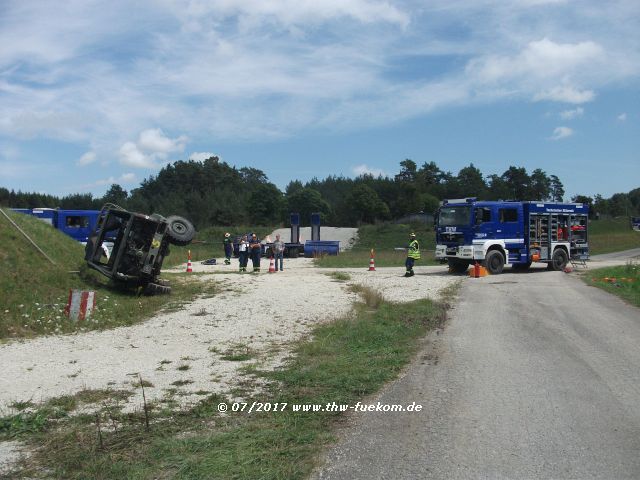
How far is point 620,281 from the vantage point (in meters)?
20.2

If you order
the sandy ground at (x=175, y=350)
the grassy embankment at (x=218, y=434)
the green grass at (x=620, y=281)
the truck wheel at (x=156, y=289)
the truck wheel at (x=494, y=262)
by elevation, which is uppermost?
the truck wheel at (x=494, y=262)

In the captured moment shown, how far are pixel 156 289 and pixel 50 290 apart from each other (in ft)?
9.57

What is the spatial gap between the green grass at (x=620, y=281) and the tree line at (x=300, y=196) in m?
66.4

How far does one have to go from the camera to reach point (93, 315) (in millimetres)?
11766

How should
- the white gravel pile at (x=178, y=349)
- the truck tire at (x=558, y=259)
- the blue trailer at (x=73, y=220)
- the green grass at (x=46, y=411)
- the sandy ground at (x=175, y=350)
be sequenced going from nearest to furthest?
1. the green grass at (x=46, y=411)
2. the sandy ground at (x=175, y=350)
3. the white gravel pile at (x=178, y=349)
4. the truck tire at (x=558, y=259)
5. the blue trailer at (x=73, y=220)

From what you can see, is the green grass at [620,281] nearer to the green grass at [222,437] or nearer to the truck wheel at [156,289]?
the green grass at [222,437]

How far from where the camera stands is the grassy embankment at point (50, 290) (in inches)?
428

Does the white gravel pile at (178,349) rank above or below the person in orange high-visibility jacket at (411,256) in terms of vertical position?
below

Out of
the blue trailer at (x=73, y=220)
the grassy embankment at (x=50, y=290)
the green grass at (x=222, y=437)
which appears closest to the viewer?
the green grass at (x=222, y=437)

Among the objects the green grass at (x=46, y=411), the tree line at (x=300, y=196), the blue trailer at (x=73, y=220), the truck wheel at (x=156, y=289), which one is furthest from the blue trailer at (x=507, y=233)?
the tree line at (x=300, y=196)

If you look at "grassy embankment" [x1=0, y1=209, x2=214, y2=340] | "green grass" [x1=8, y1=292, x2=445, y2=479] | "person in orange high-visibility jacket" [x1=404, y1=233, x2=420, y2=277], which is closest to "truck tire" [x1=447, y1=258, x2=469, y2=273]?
"person in orange high-visibility jacket" [x1=404, y1=233, x2=420, y2=277]

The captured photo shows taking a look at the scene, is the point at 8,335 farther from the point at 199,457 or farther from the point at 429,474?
the point at 429,474

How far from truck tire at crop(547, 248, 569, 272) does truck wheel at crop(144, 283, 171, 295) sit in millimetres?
16977

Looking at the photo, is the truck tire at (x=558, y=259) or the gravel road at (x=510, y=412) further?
the truck tire at (x=558, y=259)
